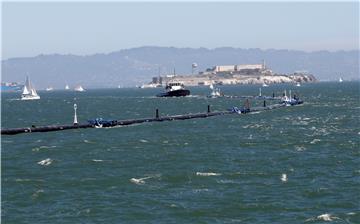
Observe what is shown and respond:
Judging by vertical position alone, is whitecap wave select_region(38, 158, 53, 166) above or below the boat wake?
above

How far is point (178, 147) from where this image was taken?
251ft

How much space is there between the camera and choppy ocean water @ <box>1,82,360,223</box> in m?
44.1

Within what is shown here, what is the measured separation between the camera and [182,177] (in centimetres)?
5578

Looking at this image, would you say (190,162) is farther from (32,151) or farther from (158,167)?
(32,151)

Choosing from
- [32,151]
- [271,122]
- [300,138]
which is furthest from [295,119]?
[32,151]

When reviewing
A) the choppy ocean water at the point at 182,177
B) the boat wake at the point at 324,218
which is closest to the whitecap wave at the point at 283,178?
the choppy ocean water at the point at 182,177

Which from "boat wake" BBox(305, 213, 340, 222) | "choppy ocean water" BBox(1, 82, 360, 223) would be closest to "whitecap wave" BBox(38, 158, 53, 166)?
"choppy ocean water" BBox(1, 82, 360, 223)

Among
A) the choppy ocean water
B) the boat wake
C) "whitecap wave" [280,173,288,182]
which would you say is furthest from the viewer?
"whitecap wave" [280,173,288,182]

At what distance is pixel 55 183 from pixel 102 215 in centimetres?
1146

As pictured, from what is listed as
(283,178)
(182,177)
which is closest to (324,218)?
(283,178)

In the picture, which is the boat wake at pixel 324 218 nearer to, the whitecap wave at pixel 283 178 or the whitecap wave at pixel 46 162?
the whitecap wave at pixel 283 178

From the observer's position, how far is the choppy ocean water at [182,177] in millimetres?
44094

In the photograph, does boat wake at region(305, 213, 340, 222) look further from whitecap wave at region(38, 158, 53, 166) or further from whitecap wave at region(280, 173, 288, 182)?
whitecap wave at region(38, 158, 53, 166)

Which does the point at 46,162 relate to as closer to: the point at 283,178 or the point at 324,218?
the point at 283,178
